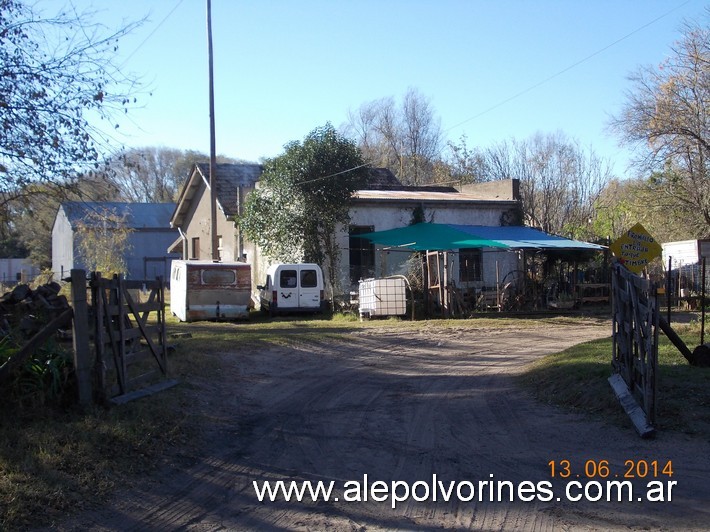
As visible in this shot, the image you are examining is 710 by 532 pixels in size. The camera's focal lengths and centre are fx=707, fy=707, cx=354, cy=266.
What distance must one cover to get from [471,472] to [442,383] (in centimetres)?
475

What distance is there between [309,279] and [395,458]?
17.8m

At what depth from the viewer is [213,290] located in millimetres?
23406

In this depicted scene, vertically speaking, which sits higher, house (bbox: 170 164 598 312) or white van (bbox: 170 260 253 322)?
house (bbox: 170 164 598 312)

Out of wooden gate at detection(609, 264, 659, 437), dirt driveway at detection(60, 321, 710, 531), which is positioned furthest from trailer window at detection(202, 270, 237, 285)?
wooden gate at detection(609, 264, 659, 437)

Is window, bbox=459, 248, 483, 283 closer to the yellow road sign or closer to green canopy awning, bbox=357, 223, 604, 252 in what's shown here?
green canopy awning, bbox=357, 223, 604, 252

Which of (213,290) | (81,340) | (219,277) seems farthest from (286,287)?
(81,340)

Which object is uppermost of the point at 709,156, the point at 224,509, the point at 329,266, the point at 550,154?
the point at 550,154

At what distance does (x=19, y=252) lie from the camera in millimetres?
63750

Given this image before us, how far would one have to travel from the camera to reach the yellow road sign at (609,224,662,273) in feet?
34.4

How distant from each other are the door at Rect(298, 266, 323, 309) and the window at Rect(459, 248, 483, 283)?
21.9 feet

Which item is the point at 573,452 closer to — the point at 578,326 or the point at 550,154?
the point at 578,326

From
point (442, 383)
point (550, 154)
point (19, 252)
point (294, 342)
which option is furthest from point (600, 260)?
point (19, 252)

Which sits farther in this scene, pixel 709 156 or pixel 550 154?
pixel 550 154

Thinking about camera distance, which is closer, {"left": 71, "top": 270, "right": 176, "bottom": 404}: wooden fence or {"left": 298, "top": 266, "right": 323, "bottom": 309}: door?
{"left": 71, "top": 270, "right": 176, "bottom": 404}: wooden fence
